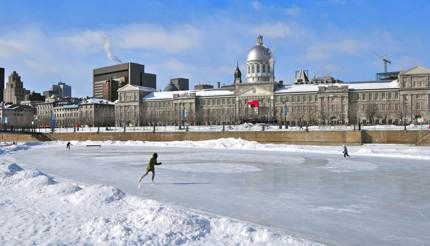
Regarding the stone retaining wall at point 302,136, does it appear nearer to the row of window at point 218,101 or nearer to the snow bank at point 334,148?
the snow bank at point 334,148

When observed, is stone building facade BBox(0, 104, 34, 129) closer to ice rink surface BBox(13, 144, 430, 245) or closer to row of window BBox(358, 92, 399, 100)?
row of window BBox(358, 92, 399, 100)

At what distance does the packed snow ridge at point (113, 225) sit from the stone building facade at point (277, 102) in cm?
6684

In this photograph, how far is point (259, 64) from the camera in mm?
104500

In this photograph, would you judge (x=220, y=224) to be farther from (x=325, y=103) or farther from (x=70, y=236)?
(x=325, y=103)

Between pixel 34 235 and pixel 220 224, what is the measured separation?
11.0 ft

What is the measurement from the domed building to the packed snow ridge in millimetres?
94377

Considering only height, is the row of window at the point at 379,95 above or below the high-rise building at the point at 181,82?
below

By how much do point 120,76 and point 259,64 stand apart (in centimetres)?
8067

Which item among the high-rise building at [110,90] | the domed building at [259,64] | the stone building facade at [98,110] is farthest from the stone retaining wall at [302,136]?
the high-rise building at [110,90]

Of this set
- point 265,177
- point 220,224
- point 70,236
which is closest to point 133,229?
point 70,236

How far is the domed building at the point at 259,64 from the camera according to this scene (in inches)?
4107

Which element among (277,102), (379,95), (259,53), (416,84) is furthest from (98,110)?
(416,84)

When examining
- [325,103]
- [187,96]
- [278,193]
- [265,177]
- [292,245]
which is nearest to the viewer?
[292,245]

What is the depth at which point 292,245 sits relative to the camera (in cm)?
750
